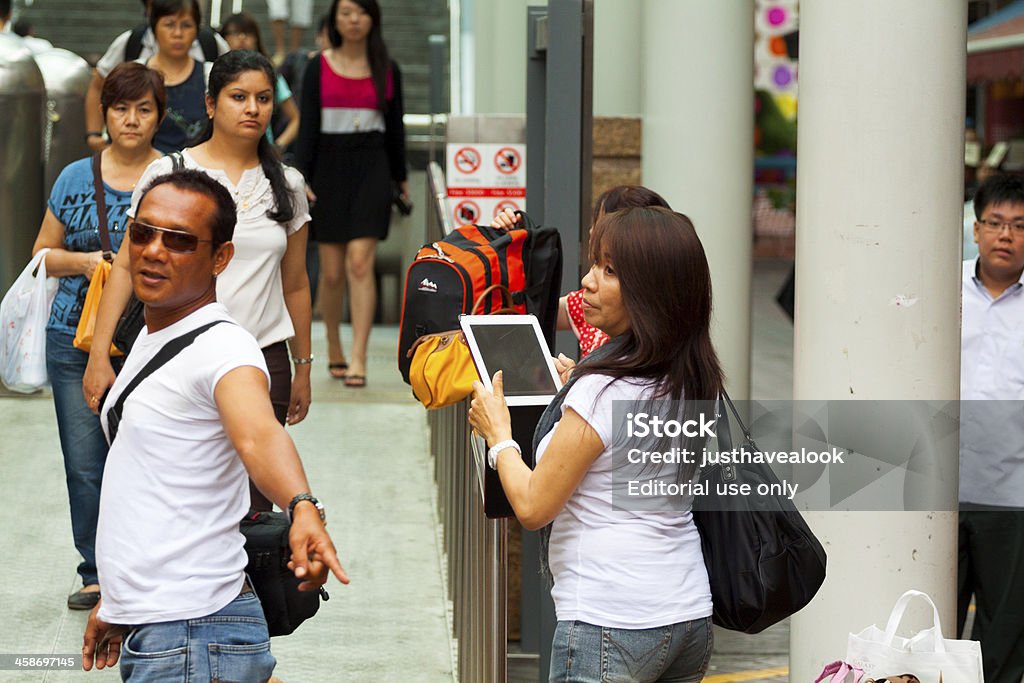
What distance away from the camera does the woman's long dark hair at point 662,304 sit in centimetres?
285

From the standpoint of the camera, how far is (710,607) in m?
2.98

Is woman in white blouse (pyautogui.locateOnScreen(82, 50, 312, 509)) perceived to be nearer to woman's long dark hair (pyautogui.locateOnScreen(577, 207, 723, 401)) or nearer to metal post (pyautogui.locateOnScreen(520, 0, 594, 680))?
metal post (pyautogui.locateOnScreen(520, 0, 594, 680))

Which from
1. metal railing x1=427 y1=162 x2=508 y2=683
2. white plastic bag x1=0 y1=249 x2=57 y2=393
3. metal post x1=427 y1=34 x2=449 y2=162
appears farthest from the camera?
metal post x1=427 y1=34 x2=449 y2=162

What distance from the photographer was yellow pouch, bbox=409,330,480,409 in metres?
3.68

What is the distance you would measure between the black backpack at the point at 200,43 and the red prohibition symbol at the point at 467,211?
145cm

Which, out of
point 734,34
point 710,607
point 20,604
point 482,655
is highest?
point 734,34

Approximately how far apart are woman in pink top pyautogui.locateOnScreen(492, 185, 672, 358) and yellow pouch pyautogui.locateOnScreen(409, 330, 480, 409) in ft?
1.06

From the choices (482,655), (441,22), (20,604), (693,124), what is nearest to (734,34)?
(693,124)

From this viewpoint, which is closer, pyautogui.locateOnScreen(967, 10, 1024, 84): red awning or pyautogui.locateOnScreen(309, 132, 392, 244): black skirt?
pyautogui.locateOnScreen(309, 132, 392, 244): black skirt

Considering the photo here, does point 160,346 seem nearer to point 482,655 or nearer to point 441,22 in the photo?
point 482,655

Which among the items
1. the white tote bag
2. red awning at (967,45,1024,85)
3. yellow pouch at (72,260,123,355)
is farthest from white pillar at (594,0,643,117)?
red awning at (967,45,1024,85)

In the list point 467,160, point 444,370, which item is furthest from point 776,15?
point 444,370

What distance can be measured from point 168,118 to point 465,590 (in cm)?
299

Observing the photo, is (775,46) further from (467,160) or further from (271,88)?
(271,88)
